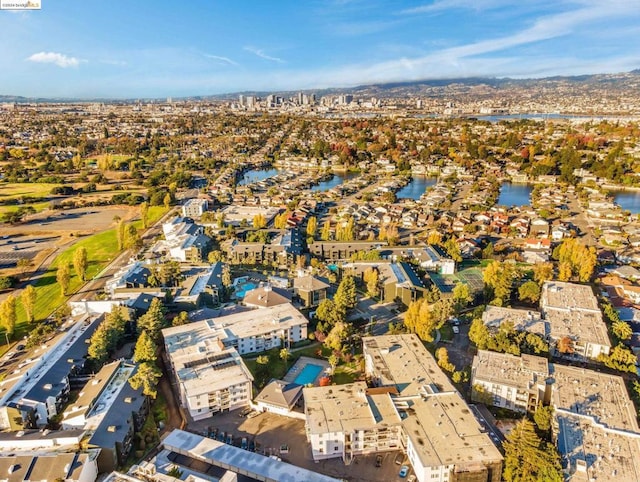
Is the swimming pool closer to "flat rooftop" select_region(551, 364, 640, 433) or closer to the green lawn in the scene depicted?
the green lawn

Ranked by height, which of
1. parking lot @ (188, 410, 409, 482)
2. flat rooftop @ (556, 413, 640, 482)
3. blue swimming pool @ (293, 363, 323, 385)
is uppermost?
flat rooftop @ (556, 413, 640, 482)

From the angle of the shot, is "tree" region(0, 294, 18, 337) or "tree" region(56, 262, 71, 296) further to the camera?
"tree" region(56, 262, 71, 296)

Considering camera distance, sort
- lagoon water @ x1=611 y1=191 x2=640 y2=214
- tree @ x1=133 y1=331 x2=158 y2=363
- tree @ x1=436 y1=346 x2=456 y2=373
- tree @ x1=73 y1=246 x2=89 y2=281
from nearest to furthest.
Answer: tree @ x1=133 y1=331 x2=158 y2=363, tree @ x1=436 y1=346 x2=456 y2=373, tree @ x1=73 y1=246 x2=89 y2=281, lagoon water @ x1=611 y1=191 x2=640 y2=214

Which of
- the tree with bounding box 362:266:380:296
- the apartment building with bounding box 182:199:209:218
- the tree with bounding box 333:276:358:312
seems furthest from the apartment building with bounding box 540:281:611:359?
the apartment building with bounding box 182:199:209:218

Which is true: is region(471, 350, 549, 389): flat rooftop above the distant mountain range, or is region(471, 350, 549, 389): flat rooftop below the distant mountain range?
below

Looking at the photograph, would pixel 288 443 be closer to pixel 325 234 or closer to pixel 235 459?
pixel 235 459

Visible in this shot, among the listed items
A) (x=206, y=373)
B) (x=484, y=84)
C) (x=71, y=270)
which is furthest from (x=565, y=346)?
(x=484, y=84)


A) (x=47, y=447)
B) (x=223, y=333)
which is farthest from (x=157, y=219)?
(x=47, y=447)

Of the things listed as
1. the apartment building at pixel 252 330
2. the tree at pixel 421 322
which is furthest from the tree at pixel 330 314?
the tree at pixel 421 322
